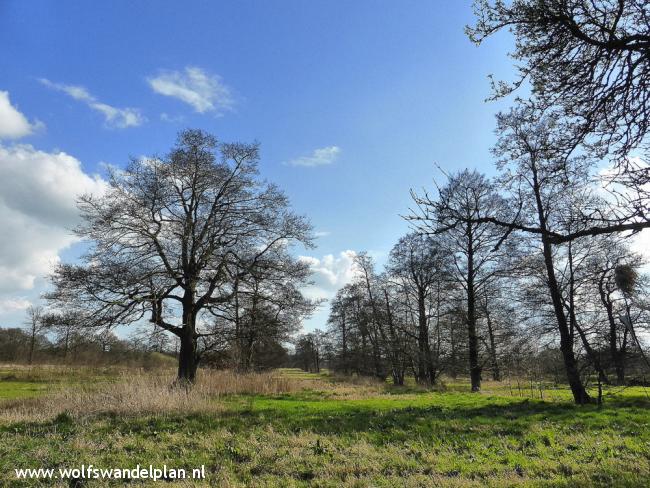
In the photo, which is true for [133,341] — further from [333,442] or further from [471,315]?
[471,315]

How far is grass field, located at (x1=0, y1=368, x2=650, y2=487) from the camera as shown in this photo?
19.5 feet

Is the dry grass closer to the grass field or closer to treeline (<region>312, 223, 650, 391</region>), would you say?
the grass field

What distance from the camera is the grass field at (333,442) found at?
596 cm

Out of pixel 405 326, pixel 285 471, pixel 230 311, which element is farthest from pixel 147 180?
pixel 405 326

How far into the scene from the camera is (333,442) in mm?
8125

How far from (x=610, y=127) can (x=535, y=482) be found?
14.5 ft

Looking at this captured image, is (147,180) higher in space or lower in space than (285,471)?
higher

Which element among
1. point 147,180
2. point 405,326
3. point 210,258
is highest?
point 147,180

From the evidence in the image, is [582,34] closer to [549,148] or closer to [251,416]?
[549,148]

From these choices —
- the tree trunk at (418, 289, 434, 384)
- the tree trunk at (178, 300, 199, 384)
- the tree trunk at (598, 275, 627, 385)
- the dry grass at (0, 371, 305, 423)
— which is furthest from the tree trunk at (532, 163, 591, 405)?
the tree trunk at (178, 300, 199, 384)

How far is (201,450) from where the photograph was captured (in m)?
7.42

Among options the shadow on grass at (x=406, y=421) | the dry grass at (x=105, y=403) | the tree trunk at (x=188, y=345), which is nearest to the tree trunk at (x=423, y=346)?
the shadow on grass at (x=406, y=421)

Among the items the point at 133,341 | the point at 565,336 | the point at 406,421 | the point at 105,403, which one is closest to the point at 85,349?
the point at 133,341

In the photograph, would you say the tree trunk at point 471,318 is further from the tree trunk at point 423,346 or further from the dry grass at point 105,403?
the dry grass at point 105,403
